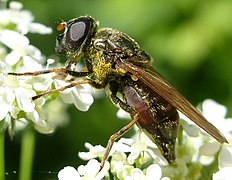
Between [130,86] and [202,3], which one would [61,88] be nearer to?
[130,86]

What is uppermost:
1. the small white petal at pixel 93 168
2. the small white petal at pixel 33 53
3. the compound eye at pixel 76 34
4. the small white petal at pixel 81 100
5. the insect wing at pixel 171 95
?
the compound eye at pixel 76 34

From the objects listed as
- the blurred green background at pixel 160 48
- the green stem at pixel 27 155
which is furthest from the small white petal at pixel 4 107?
the blurred green background at pixel 160 48

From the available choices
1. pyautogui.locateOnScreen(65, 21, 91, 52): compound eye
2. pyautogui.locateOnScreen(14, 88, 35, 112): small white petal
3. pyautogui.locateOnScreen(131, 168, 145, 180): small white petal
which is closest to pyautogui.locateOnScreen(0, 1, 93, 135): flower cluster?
pyautogui.locateOnScreen(14, 88, 35, 112): small white petal

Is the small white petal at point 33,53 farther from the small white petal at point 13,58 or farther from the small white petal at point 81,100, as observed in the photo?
the small white petal at point 81,100

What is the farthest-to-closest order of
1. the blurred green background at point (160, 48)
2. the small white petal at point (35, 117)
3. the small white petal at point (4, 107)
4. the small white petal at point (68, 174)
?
the blurred green background at point (160, 48) → the small white petal at point (35, 117) → the small white petal at point (4, 107) → the small white petal at point (68, 174)

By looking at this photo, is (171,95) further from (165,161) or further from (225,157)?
(225,157)

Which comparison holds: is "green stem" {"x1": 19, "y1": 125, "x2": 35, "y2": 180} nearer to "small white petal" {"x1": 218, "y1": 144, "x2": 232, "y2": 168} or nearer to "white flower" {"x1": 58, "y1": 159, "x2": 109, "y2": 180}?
"white flower" {"x1": 58, "y1": 159, "x2": 109, "y2": 180}

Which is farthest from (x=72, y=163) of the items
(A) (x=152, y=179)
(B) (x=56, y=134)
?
(A) (x=152, y=179)
